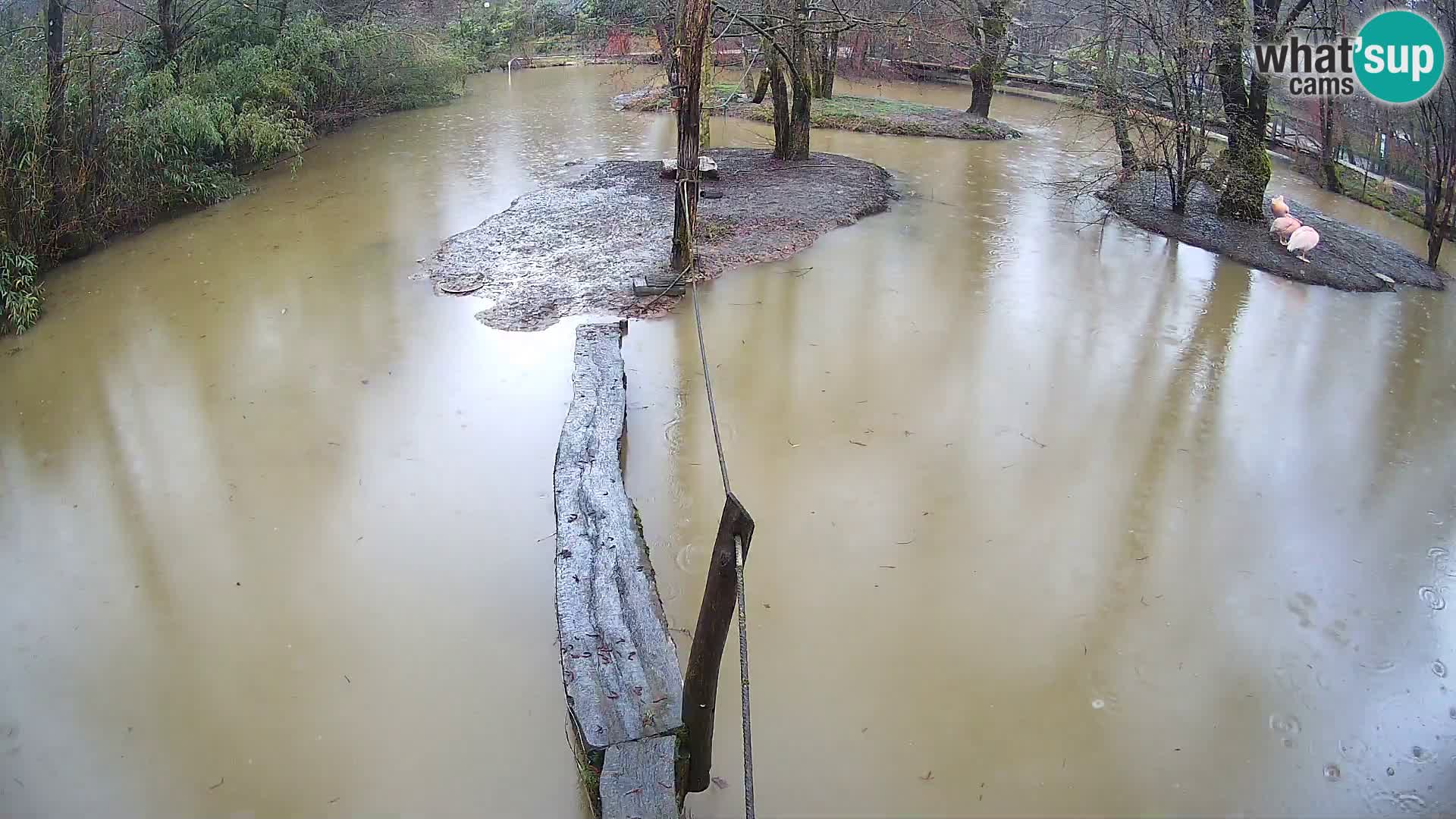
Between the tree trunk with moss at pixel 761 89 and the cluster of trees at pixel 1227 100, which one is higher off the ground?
the tree trunk with moss at pixel 761 89

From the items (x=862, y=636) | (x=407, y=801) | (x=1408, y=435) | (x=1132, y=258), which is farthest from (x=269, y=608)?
(x=1132, y=258)

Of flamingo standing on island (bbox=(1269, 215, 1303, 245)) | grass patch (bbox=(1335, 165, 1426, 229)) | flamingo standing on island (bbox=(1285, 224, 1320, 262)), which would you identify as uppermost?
grass patch (bbox=(1335, 165, 1426, 229))

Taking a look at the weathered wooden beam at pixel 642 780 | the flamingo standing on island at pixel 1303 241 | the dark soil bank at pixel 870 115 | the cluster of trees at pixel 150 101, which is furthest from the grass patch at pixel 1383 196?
the cluster of trees at pixel 150 101

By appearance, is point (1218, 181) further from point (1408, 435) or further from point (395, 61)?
point (395, 61)

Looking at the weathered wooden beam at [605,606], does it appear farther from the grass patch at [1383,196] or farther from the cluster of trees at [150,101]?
the grass patch at [1383,196]

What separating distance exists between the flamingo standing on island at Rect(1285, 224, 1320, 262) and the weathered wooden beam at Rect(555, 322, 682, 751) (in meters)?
6.04

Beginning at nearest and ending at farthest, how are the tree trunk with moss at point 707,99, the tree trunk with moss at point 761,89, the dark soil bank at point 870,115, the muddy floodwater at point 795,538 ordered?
the muddy floodwater at point 795,538
the tree trunk with moss at point 707,99
the dark soil bank at point 870,115
the tree trunk with moss at point 761,89

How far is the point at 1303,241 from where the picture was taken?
7.34m

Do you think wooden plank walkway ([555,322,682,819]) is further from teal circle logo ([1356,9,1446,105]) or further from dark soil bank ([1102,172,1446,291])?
teal circle logo ([1356,9,1446,105])

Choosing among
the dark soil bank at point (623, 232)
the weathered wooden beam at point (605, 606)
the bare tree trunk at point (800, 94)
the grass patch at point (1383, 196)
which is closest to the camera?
the weathered wooden beam at point (605, 606)

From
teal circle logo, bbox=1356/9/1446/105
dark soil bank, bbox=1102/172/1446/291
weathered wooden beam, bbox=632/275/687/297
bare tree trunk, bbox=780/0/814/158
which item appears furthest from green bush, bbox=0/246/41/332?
teal circle logo, bbox=1356/9/1446/105

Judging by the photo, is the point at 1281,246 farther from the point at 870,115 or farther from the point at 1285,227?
the point at 870,115

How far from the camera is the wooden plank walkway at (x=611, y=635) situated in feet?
8.16

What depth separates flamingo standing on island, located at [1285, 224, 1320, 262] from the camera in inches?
289
